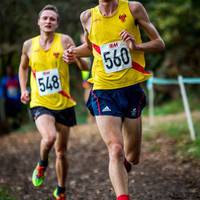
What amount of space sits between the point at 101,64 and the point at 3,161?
585cm

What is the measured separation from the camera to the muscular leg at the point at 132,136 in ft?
17.0

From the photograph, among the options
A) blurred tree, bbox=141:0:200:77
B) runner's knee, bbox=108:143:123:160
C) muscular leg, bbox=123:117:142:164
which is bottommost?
blurred tree, bbox=141:0:200:77

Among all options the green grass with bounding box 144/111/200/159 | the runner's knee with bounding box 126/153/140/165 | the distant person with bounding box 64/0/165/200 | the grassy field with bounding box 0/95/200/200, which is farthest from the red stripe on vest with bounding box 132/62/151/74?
the green grass with bounding box 144/111/200/159

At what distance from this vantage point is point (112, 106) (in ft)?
16.5

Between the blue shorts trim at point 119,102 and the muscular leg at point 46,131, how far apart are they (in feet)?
3.44

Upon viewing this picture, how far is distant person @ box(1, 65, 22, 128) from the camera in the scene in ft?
55.2

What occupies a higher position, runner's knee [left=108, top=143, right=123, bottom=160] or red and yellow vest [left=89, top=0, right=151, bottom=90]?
red and yellow vest [left=89, top=0, right=151, bottom=90]

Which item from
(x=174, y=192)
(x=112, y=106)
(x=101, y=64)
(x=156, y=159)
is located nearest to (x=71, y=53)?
(x=101, y=64)

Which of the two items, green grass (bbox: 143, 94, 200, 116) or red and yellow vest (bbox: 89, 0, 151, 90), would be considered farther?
green grass (bbox: 143, 94, 200, 116)

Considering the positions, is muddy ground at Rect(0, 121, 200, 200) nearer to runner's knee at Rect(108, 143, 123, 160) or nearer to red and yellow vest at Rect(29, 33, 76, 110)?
red and yellow vest at Rect(29, 33, 76, 110)

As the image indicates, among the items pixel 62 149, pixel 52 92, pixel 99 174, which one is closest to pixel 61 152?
pixel 62 149

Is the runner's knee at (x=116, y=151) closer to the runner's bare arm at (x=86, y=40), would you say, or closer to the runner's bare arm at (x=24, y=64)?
the runner's bare arm at (x=86, y=40)

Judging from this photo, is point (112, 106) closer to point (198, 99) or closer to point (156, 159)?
point (156, 159)

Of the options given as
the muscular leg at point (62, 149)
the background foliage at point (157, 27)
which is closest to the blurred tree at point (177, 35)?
the background foliage at point (157, 27)
